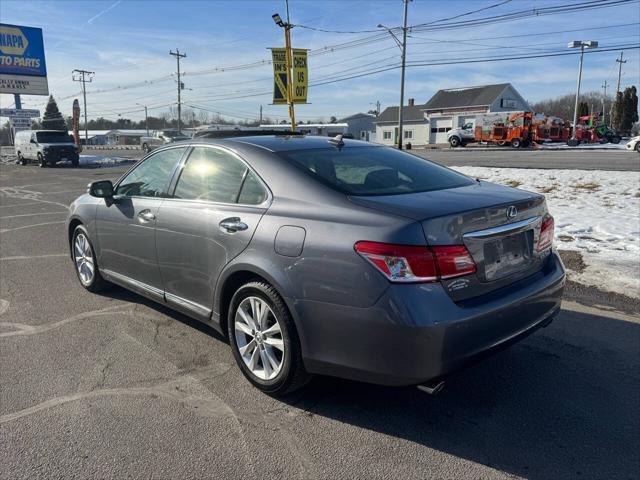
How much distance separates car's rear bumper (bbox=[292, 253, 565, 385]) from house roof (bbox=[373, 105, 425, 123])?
66.6 meters

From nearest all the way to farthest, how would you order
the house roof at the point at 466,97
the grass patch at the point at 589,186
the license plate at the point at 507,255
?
1. the license plate at the point at 507,255
2. the grass patch at the point at 589,186
3. the house roof at the point at 466,97

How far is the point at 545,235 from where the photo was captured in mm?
3449

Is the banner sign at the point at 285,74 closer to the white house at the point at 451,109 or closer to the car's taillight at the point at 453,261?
the car's taillight at the point at 453,261

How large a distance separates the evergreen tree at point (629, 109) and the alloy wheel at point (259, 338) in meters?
73.6

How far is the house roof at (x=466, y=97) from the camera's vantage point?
60312 mm

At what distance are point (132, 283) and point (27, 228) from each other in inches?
240

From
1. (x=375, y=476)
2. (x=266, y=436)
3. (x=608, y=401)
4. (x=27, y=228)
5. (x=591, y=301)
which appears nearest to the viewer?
(x=375, y=476)

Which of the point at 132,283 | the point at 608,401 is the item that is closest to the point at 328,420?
the point at 608,401

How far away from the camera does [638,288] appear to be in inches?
203

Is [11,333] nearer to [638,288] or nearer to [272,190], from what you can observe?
[272,190]

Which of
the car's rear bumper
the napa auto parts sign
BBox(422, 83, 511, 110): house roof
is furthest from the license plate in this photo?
BBox(422, 83, 511, 110): house roof

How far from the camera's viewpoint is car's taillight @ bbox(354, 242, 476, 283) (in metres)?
2.59

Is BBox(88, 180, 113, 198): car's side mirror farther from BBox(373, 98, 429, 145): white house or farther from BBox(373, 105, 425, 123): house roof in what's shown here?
BBox(373, 105, 425, 123): house roof

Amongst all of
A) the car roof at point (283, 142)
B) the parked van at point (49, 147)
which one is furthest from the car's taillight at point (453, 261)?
the parked van at point (49, 147)
